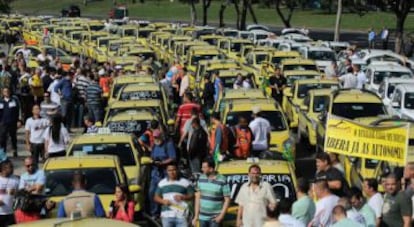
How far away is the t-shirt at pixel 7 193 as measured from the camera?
12.7 metres

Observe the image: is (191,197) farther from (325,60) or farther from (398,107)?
(325,60)

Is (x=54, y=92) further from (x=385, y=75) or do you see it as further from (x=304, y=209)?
(x=304, y=209)

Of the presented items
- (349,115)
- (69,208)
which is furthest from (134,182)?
(349,115)

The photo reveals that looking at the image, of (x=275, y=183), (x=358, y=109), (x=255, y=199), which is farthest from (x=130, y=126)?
(x=255, y=199)

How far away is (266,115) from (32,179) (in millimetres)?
8133

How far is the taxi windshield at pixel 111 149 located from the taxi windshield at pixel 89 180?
2.07m

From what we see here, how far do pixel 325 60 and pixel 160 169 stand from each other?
24019 millimetres

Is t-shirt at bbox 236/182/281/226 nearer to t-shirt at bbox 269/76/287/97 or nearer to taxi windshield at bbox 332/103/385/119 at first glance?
taxi windshield at bbox 332/103/385/119

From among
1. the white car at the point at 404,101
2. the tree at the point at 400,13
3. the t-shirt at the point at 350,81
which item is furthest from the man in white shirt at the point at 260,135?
the tree at the point at 400,13

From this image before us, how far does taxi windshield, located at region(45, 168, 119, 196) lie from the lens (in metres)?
14.2

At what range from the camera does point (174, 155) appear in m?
16.0

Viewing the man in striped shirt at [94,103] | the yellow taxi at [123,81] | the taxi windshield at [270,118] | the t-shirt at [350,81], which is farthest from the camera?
the t-shirt at [350,81]

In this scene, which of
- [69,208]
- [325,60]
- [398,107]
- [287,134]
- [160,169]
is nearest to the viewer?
[69,208]

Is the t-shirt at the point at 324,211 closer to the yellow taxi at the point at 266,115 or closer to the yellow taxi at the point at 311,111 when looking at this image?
the yellow taxi at the point at 266,115
